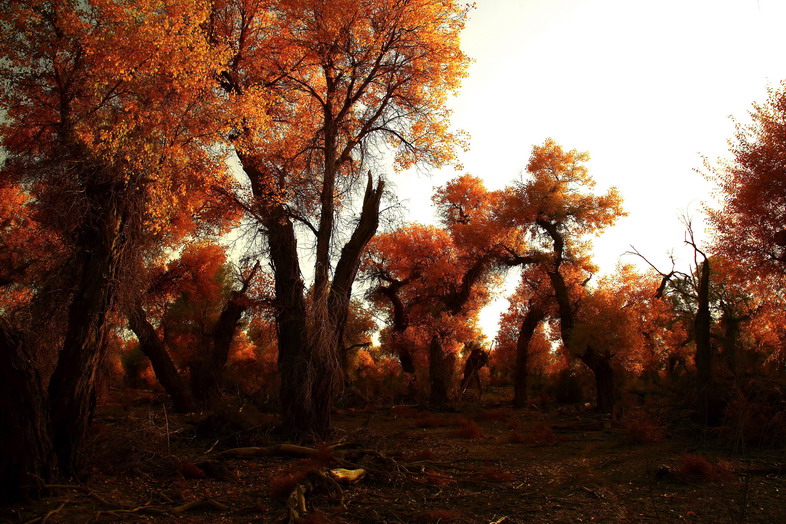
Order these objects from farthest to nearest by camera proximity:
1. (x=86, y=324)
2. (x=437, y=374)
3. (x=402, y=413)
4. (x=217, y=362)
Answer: (x=437, y=374) < (x=402, y=413) < (x=217, y=362) < (x=86, y=324)

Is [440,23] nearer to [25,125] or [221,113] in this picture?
[221,113]

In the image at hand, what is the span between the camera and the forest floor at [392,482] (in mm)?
5754

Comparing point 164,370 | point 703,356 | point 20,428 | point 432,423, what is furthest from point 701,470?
point 164,370

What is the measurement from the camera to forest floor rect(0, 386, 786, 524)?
18.9ft

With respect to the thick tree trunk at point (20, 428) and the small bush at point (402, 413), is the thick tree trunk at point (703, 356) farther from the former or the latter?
the thick tree trunk at point (20, 428)

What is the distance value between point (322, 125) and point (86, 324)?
770cm

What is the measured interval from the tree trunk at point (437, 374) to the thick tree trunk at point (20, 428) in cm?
1709

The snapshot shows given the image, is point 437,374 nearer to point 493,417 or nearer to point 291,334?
point 493,417

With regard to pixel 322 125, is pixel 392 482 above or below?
below

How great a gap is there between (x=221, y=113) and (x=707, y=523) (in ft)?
32.6

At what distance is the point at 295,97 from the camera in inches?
526

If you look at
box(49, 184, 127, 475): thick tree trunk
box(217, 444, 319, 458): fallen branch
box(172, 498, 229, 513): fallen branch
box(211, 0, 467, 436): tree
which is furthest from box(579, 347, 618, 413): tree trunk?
box(49, 184, 127, 475): thick tree trunk

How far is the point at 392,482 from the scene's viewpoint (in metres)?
7.23

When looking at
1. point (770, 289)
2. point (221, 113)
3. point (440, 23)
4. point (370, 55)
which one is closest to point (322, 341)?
point (221, 113)
